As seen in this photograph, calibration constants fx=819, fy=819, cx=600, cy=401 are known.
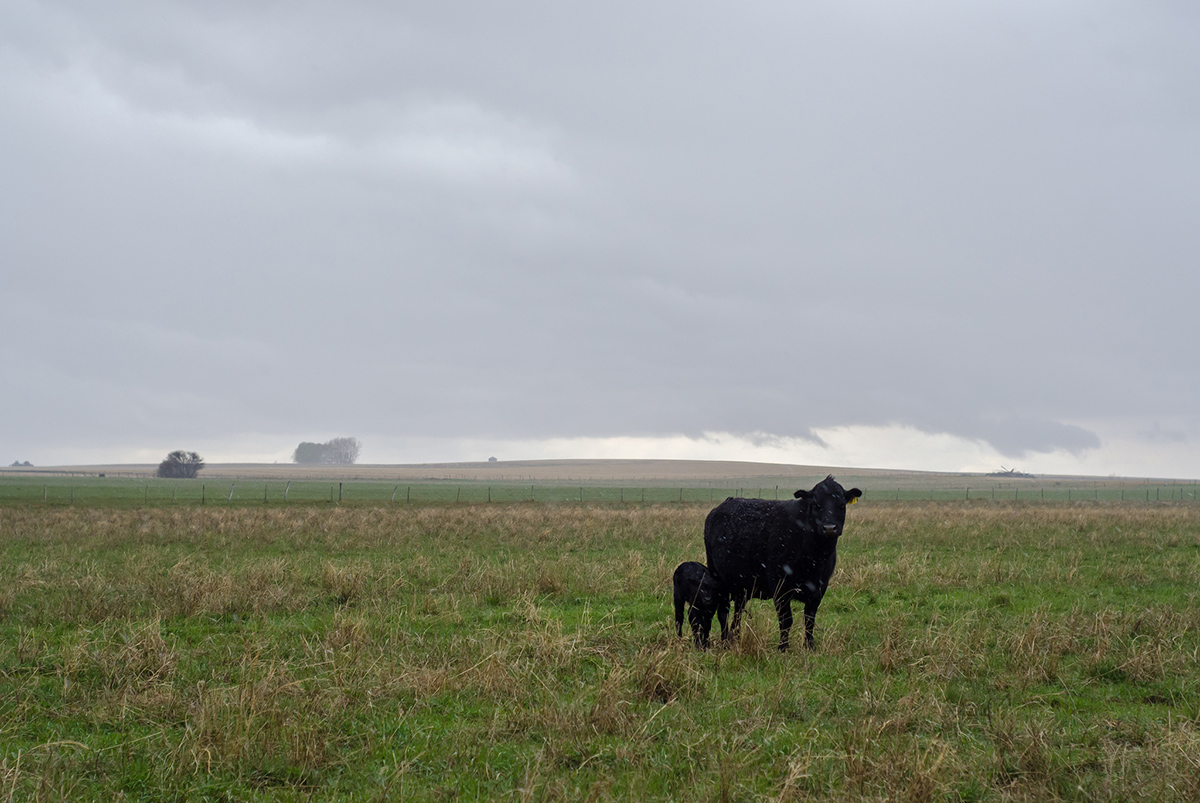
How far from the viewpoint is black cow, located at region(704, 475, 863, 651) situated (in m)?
10.1

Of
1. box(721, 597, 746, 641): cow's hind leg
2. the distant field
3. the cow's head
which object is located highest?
the cow's head

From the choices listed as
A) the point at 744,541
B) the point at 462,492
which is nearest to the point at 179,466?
the point at 462,492

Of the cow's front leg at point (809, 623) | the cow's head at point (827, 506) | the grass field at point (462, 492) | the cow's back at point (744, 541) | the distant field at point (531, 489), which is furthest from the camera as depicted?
the distant field at point (531, 489)

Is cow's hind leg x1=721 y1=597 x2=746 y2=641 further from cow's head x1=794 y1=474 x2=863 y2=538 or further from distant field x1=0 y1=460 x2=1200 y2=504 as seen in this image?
distant field x1=0 y1=460 x2=1200 y2=504

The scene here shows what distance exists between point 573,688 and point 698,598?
92.3 inches

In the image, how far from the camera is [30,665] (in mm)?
8836

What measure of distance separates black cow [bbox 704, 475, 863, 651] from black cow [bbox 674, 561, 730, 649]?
21cm

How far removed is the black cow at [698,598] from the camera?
9812mm

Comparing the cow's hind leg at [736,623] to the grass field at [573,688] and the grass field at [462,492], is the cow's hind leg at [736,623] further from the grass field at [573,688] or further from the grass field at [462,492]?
the grass field at [462,492]

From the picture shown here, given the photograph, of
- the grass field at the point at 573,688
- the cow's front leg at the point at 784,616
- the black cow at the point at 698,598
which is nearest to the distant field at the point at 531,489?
the grass field at the point at 573,688

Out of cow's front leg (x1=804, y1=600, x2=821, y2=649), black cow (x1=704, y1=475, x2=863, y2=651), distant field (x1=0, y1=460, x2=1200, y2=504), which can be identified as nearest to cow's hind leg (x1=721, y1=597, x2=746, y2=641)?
black cow (x1=704, y1=475, x2=863, y2=651)

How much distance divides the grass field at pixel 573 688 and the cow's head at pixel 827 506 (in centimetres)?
139

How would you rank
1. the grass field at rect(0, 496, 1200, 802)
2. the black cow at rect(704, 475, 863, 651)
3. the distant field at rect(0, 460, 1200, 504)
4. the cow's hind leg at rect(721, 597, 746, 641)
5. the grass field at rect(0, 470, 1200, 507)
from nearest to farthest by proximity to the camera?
the grass field at rect(0, 496, 1200, 802) → the cow's hind leg at rect(721, 597, 746, 641) → the black cow at rect(704, 475, 863, 651) → the grass field at rect(0, 470, 1200, 507) → the distant field at rect(0, 460, 1200, 504)

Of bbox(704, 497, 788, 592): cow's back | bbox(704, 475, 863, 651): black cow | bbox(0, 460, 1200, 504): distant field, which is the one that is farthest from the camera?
bbox(0, 460, 1200, 504): distant field
